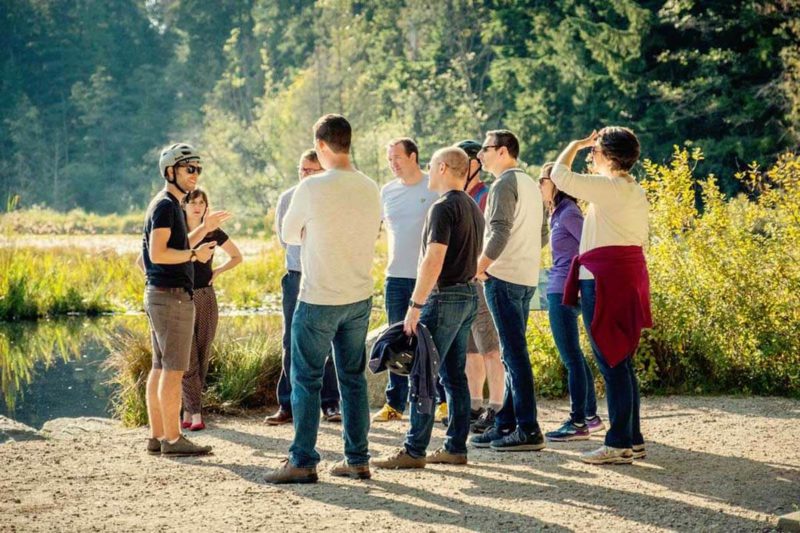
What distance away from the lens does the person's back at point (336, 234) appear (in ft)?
18.7

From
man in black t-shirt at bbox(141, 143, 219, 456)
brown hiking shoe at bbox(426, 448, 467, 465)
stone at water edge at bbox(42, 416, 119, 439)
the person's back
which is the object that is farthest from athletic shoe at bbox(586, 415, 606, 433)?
stone at water edge at bbox(42, 416, 119, 439)

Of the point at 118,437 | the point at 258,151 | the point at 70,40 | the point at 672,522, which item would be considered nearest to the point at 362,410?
the point at 672,522

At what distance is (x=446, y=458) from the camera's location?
250 inches

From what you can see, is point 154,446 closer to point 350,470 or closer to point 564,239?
point 350,470

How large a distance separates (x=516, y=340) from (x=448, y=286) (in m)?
0.76

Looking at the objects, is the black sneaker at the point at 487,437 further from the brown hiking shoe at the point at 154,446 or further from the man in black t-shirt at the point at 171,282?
the brown hiking shoe at the point at 154,446

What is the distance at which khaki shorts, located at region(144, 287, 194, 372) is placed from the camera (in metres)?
6.57

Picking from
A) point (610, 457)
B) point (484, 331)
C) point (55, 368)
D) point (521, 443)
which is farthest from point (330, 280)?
point (55, 368)

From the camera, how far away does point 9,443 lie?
751 centimetres

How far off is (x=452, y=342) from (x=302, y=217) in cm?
105

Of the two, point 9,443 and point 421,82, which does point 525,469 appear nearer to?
point 9,443

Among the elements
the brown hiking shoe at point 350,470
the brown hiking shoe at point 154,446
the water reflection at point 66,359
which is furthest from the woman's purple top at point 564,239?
the water reflection at point 66,359

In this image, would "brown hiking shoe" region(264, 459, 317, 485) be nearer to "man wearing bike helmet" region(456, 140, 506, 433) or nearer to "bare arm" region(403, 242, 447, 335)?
"bare arm" region(403, 242, 447, 335)

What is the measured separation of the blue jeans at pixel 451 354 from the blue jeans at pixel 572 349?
0.96 m
